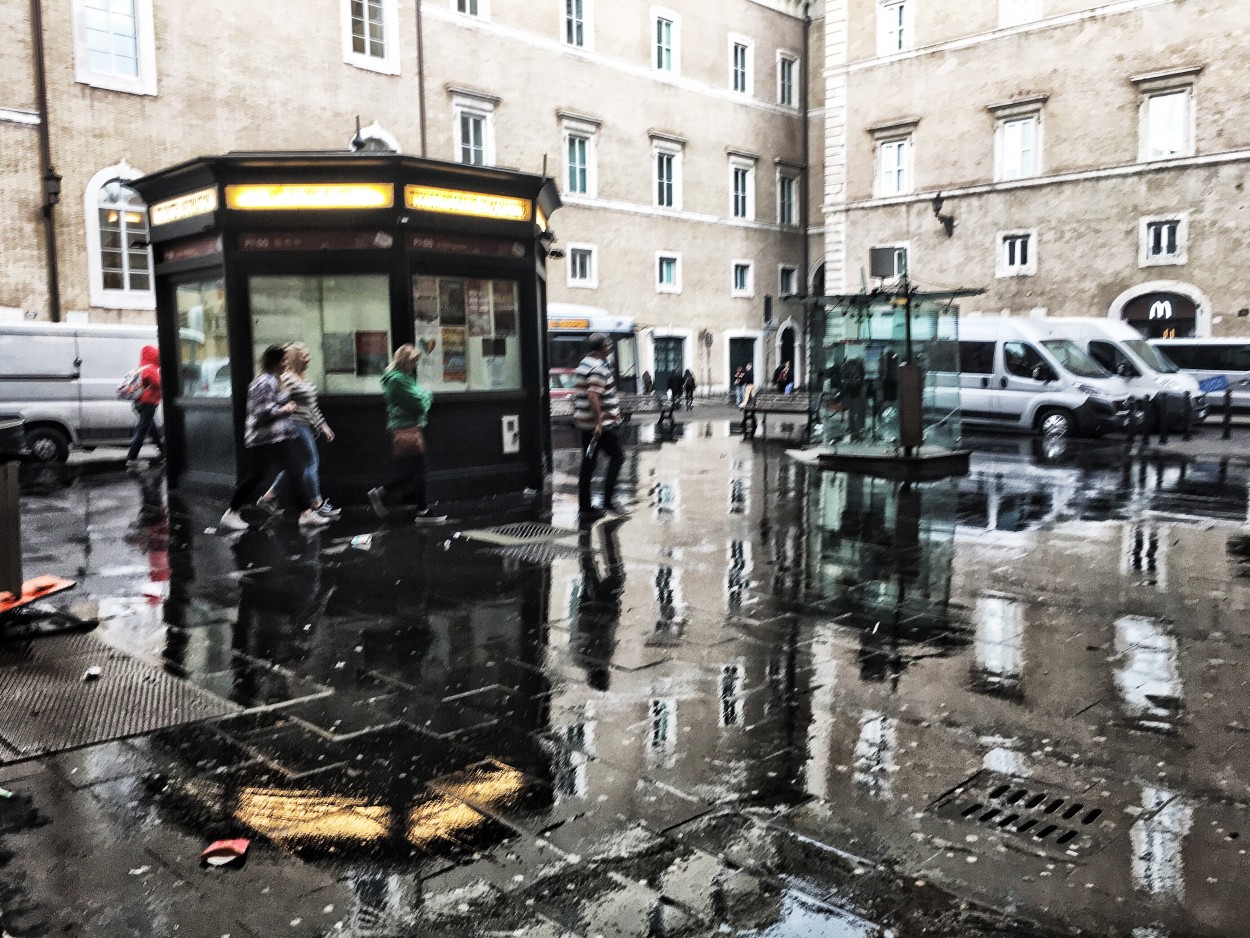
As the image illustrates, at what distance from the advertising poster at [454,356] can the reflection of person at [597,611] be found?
3.09 meters

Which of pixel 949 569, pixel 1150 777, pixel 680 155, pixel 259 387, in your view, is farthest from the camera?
pixel 680 155

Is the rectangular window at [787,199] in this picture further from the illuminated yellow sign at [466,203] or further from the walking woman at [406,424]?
the walking woman at [406,424]

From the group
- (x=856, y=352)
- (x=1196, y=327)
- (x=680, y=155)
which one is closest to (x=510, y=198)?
(x=856, y=352)

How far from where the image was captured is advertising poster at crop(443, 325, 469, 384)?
12.0 metres

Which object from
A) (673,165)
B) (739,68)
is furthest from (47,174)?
(739,68)

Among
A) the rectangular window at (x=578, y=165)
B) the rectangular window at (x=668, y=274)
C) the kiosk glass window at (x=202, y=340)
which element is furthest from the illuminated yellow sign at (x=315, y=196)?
Result: the rectangular window at (x=668, y=274)

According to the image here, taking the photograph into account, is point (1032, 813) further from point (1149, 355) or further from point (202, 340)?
point (1149, 355)

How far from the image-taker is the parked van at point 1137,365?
2112cm

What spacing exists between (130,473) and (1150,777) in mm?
14710

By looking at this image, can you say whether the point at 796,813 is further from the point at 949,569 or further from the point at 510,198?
the point at 510,198

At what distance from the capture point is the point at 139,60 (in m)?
25.7

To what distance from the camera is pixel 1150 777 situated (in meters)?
4.36

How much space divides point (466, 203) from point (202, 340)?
3.32 m

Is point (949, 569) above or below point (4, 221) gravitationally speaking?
below
